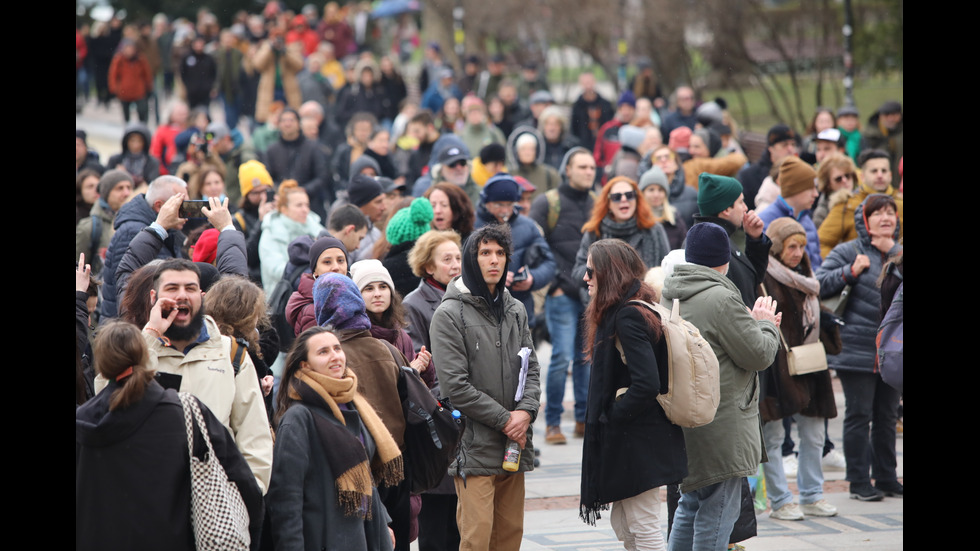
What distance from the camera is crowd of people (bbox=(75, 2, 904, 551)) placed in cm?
502

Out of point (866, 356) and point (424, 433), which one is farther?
point (866, 356)

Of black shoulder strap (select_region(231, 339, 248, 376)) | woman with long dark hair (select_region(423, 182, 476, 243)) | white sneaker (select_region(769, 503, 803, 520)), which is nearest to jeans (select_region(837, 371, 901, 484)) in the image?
white sneaker (select_region(769, 503, 803, 520))

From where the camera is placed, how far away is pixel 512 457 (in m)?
6.16

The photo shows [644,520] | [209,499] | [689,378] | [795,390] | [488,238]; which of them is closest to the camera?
[209,499]

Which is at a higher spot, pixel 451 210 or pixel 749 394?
pixel 451 210

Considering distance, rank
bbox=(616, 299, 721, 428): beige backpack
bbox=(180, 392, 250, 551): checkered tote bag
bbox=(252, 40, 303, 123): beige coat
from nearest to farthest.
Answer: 1. bbox=(180, 392, 250, 551): checkered tote bag
2. bbox=(616, 299, 721, 428): beige backpack
3. bbox=(252, 40, 303, 123): beige coat

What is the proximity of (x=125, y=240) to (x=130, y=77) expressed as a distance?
1693cm

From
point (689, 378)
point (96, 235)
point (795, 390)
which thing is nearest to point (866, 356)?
point (795, 390)

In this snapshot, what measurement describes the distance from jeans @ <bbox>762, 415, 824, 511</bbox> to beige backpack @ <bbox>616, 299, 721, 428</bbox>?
213 cm

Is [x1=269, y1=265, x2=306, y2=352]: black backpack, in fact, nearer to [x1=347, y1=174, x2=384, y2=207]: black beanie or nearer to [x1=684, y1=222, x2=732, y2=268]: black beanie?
[x1=347, y1=174, x2=384, y2=207]: black beanie

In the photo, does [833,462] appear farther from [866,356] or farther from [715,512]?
[715,512]

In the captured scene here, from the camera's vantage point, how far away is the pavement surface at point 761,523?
7.29 m

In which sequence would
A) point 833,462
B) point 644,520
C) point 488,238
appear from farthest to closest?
point 833,462
point 488,238
point 644,520
